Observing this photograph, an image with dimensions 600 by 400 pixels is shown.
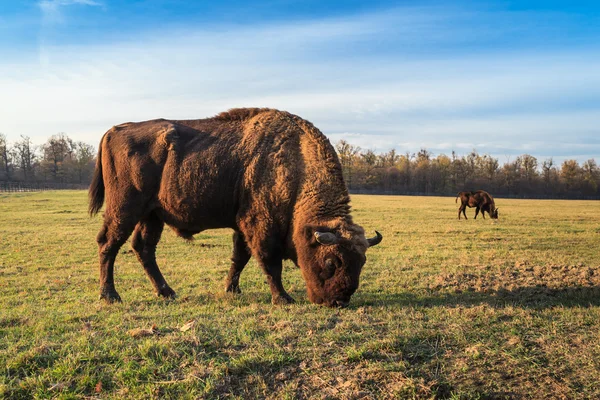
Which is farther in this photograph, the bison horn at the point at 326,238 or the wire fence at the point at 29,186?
the wire fence at the point at 29,186

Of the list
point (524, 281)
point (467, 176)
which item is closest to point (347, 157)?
point (467, 176)

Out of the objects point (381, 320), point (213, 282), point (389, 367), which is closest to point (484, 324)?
point (381, 320)

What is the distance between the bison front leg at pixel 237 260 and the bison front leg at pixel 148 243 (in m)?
1.19

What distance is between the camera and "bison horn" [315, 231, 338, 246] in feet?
22.9

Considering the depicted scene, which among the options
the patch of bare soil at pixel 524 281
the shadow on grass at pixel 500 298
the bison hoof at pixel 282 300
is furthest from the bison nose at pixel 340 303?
the patch of bare soil at pixel 524 281

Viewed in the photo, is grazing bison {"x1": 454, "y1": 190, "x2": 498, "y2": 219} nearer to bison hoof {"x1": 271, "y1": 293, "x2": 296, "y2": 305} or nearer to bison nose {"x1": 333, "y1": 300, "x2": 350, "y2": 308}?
bison hoof {"x1": 271, "y1": 293, "x2": 296, "y2": 305}

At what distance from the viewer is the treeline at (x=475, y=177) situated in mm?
109863

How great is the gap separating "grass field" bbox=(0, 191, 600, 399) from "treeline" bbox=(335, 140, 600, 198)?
320 ft

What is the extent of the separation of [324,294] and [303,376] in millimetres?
2861

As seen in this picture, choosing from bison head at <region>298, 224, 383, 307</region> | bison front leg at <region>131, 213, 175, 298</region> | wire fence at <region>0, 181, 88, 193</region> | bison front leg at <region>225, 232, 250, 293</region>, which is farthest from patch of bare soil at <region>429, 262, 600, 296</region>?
wire fence at <region>0, 181, 88, 193</region>

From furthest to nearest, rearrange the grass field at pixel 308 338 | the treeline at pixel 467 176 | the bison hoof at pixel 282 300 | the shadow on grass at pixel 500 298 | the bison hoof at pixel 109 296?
the treeline at pixel 467 176 → the bison hoof at pixel 109 296 → the bison hoof at pixel 282 300 → the shadow on grass at pixel 500 298 → the grass field at pixel 308 338

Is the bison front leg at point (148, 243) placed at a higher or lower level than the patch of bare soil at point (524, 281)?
higher

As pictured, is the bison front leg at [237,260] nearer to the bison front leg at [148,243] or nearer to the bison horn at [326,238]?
the bison front leg at [148,243]

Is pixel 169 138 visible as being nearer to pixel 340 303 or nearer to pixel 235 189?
pixel 235 189
